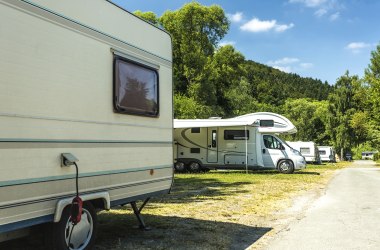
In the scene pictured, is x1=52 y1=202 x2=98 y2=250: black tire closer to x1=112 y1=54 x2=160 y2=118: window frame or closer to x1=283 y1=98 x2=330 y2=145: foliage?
x1=112 y1=54 x2=160 y2=118: window frame

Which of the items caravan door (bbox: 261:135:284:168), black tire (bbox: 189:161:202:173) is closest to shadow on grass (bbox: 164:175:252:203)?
caravan door (bbox: 261:135:284:168)

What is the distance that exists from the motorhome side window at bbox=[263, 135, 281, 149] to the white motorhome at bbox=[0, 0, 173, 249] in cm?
1511

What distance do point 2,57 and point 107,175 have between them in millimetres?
2049

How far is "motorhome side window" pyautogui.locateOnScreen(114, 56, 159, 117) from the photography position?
575 cm

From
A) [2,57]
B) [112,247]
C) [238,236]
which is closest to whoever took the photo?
[2,57]

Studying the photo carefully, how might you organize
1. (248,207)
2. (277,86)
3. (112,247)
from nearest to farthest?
(112,247)
(248,207)
(277,86)

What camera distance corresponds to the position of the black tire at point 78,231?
482 cm

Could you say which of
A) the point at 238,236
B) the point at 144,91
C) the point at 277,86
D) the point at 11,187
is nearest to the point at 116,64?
the point at 144,91

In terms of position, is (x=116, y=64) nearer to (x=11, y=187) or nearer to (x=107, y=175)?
(x=107, y=175)

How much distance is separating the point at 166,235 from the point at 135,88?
2.38 meters

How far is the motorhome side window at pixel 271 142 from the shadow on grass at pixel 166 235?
13.7m

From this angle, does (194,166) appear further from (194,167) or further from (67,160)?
(67,160)

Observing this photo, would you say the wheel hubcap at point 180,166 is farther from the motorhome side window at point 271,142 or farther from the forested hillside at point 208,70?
the forested hillside at point 208,70

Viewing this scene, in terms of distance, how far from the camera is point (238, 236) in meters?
7.01
